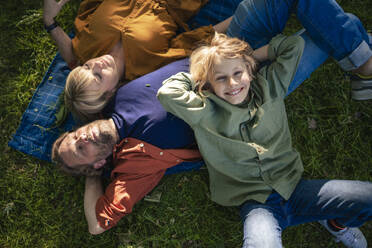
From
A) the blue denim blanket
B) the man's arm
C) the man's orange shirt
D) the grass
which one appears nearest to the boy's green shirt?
the man's orange shirt

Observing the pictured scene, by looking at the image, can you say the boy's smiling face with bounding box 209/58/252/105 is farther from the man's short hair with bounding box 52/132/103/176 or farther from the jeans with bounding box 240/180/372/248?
the man's short hair with bounding box 52/132/103/176

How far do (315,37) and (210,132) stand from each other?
54.9 inches

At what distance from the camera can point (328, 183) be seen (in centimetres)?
291

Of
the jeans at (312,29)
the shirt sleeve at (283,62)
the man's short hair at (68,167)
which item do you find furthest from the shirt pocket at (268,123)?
the man's short hair at (68,167)

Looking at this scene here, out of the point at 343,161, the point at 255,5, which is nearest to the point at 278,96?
the point at 255,5

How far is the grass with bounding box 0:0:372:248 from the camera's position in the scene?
3.43m

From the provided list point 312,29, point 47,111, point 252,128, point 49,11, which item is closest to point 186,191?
point 252,128

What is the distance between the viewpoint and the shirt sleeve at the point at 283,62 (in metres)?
2.74

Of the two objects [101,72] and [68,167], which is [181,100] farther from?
[68,167]

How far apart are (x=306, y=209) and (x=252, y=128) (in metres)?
1.00

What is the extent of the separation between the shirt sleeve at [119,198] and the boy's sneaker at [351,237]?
2.12m

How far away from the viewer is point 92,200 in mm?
3225

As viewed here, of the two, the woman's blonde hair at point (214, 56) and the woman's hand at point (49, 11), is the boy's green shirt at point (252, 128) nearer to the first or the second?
the woman's blonde hair at point (214, 56)

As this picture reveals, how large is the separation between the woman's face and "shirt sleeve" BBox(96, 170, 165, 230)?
0.97 metres
